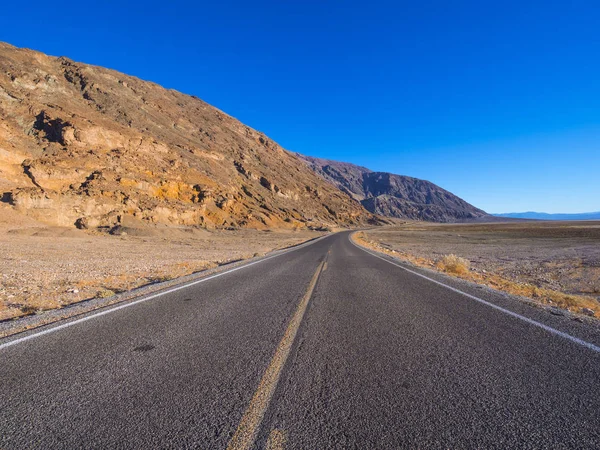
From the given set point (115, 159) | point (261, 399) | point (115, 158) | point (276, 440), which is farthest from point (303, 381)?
point (115, 158)

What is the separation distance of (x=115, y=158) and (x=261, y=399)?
161ft

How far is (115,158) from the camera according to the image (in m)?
42.8

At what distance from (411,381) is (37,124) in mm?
52960

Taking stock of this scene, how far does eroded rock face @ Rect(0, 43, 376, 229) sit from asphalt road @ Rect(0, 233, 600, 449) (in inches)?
1405

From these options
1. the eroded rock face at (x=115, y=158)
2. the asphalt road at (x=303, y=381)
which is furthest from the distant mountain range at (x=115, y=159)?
the asphalt road at (x=303, y=381)

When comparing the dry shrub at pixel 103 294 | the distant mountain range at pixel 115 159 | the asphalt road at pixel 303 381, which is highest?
the distant mountain range at pixel 115 159

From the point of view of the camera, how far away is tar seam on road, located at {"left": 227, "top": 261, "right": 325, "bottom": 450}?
2.18m

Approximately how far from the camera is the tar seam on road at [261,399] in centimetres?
218

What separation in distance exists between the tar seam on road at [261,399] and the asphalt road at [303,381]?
0.01m

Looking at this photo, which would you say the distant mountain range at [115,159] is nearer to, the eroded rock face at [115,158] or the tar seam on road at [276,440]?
the eroded rock face at [115,158]

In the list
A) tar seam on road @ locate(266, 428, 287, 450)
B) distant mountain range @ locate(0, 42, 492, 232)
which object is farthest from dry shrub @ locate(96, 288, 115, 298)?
distant mountain range @ locate(0, 42, 492, 232)

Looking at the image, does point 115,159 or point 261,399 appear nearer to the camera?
point 261,399

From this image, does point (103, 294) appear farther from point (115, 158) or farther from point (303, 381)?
point (115, 158)

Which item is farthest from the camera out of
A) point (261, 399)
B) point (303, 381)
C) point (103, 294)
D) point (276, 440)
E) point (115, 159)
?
point (115, 159)
